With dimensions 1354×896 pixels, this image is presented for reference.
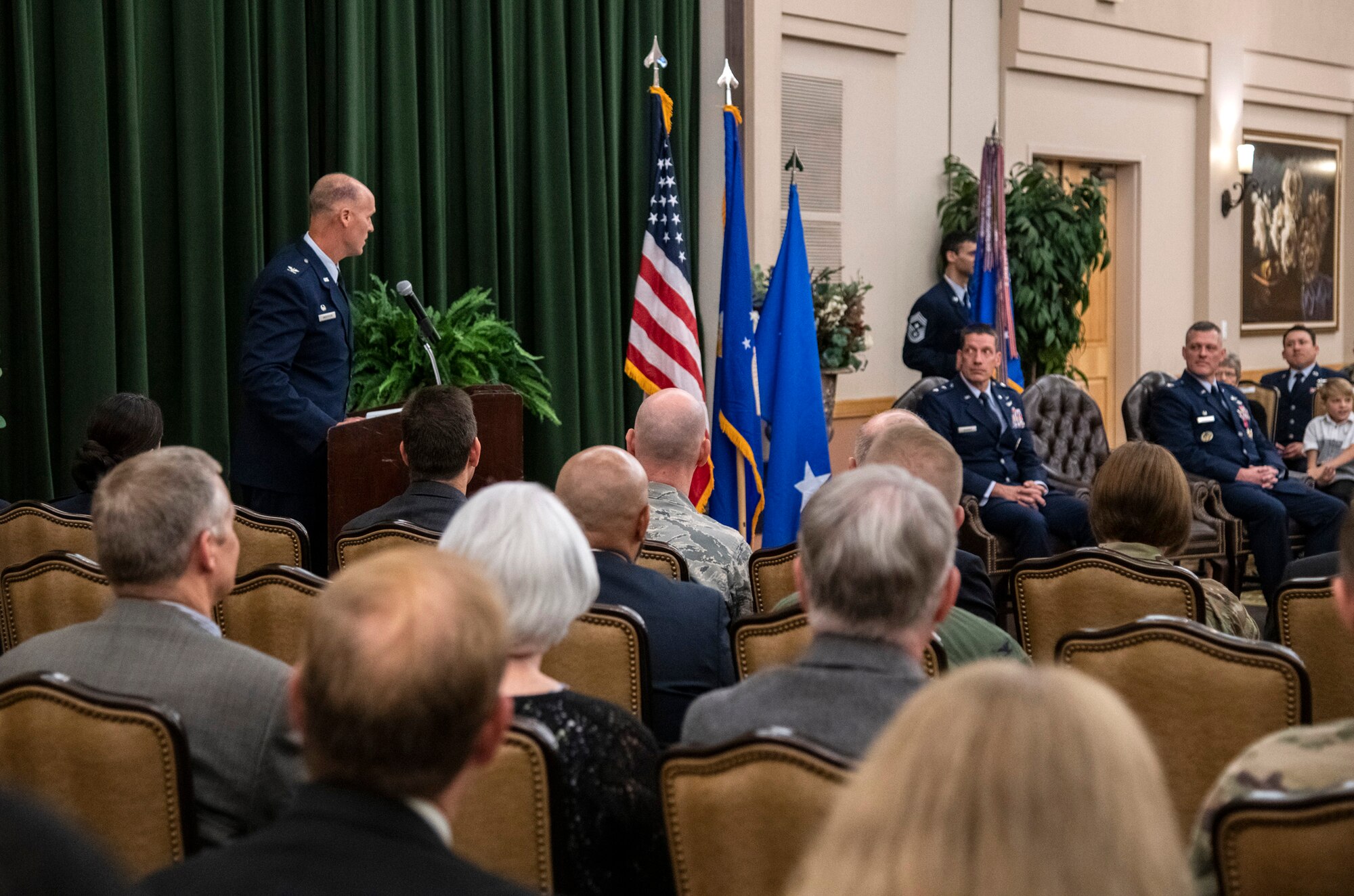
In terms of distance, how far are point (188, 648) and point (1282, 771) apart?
1.39 metres

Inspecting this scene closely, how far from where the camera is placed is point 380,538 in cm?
339

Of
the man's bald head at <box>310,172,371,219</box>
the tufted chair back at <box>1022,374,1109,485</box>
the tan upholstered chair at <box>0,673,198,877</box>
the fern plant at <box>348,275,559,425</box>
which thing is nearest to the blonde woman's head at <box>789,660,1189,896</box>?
the tan upholstered chair at <box>0,673,198,877</box>

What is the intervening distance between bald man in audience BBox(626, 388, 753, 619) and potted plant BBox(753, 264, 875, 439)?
360 centimetres

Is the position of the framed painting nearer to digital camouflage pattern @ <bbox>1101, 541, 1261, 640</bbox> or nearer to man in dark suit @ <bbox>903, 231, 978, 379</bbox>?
man in dark suit @ <bbox>903, 231, 978, 379</bbox>

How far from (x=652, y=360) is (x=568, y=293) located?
1.09m

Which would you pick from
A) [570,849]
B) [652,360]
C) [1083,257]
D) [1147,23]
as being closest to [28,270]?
[652,360]

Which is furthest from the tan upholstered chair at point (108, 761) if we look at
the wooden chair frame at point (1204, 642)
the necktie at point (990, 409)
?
the necktie at point (990, 409)

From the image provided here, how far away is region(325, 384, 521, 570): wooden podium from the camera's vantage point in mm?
4547

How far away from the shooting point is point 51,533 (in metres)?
3.64

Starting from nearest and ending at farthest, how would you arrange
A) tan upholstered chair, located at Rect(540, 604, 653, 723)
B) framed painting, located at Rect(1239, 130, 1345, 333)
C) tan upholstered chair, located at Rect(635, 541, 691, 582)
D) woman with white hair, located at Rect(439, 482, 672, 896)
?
1. woman with white hair, located at Rect(439, 482, 672, 896)
2. tan upholstered chair, located at Rect(540, 604, 653, 723)
3. tan upholstered chair, located at Rect(635, 541, 691, 582)
4. framed painting, located at Rect(1239, 130, 1345, 333)

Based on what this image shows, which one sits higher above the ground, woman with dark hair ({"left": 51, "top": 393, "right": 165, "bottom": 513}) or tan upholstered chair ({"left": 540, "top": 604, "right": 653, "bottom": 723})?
woman with dark hair ({"left": 51, "top": 393, "right": 165, "bottom": 513})

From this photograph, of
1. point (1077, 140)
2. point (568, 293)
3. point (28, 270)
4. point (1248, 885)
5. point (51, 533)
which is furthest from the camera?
point (1077, 140)

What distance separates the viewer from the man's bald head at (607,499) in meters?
2.90

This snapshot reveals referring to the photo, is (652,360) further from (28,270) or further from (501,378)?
(28,270)
